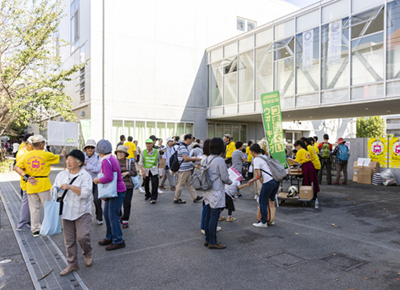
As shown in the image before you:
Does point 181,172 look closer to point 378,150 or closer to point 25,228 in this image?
point 25,228

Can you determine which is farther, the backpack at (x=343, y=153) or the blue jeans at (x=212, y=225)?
the backpack at (x=343, y=153)

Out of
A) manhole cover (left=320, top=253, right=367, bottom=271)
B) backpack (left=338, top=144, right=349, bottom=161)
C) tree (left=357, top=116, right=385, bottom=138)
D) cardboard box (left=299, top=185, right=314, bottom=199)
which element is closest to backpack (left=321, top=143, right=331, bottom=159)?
backpack (left=338, top=144, right=349, bottom=161)

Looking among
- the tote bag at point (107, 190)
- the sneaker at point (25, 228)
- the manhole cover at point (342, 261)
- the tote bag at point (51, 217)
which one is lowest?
the sneaker at point (25, 228)

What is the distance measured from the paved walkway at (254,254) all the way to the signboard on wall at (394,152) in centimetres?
579

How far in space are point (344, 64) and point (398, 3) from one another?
10.2ft

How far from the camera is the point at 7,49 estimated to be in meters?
17.5

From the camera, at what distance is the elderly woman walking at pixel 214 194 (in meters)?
5.01

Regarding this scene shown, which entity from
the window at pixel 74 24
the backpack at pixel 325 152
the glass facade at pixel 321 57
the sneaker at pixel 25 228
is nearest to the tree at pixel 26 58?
the window at pixel 74 24

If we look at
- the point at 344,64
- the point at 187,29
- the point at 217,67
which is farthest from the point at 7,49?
the point at 344,64

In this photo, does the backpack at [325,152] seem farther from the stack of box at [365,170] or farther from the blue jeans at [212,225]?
the blue jeans at [212,225]

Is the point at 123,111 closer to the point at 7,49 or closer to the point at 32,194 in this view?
the point at 7,49

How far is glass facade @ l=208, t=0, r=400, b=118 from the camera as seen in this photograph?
13.3 m

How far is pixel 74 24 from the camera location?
2275 centimetres

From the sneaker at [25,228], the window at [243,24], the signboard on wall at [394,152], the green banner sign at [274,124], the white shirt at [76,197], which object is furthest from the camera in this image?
the window at [243,24]
